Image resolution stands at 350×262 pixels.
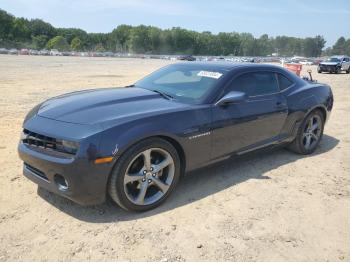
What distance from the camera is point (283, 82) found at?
17.4ft

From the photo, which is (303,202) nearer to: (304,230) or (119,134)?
(304,230)

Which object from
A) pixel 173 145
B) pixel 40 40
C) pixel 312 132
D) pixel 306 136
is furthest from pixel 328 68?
pixel 40 40

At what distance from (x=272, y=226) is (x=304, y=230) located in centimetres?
30

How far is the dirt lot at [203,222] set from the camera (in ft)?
9.96

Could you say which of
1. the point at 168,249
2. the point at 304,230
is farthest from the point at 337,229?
the point at 168,249

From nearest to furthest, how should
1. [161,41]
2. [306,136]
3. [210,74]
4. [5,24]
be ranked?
[210,74] → [306,136] → [5,24] → [161,41]

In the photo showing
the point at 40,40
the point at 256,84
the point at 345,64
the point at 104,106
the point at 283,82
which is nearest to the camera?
the point at 104,106

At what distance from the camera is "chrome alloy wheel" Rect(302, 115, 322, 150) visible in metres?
5.71

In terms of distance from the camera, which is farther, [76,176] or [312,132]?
[312,132]

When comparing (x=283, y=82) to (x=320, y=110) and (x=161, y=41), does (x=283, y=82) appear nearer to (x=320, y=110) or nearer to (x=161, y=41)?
(x=320, y=110)

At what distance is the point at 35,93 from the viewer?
11.7 m

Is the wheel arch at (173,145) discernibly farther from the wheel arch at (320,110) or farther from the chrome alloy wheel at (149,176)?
the wheel arch at (320,110)

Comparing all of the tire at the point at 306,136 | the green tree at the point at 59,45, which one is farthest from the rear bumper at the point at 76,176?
the green tree at the point at 59,45

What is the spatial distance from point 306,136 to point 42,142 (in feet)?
13.4
